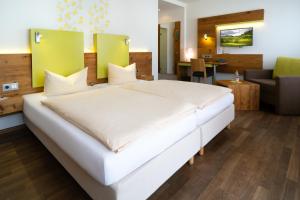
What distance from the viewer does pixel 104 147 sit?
1.28 m

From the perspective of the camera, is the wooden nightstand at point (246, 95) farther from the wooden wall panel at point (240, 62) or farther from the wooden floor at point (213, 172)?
the wooden wall panel at point (240, 62)

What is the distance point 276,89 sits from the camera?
139 inches

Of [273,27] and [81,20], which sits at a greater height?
[273,27]

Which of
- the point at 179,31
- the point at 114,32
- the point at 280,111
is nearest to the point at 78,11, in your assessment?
the point at 114,32

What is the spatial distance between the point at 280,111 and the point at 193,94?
2085 mm

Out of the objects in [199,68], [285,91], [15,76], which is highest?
[199,68]

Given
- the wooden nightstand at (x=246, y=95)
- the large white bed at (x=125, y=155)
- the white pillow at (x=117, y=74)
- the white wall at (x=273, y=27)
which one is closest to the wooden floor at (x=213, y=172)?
the large white bed at (x=125, y=155)

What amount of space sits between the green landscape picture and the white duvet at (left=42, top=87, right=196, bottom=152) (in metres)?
4.22

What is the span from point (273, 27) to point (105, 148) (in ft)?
17.5

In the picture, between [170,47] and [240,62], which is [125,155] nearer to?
[240,62]

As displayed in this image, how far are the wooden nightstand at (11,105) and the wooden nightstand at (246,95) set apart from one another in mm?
3445

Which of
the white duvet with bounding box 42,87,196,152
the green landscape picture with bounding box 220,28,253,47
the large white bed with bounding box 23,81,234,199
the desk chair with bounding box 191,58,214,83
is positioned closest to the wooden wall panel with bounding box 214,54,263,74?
the green landscape picture with bounding box 220,28,253,47

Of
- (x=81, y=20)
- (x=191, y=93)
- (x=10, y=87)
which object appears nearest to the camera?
(x=191, y=93)

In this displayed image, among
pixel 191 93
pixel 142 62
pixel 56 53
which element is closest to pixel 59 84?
pixel 56 53
